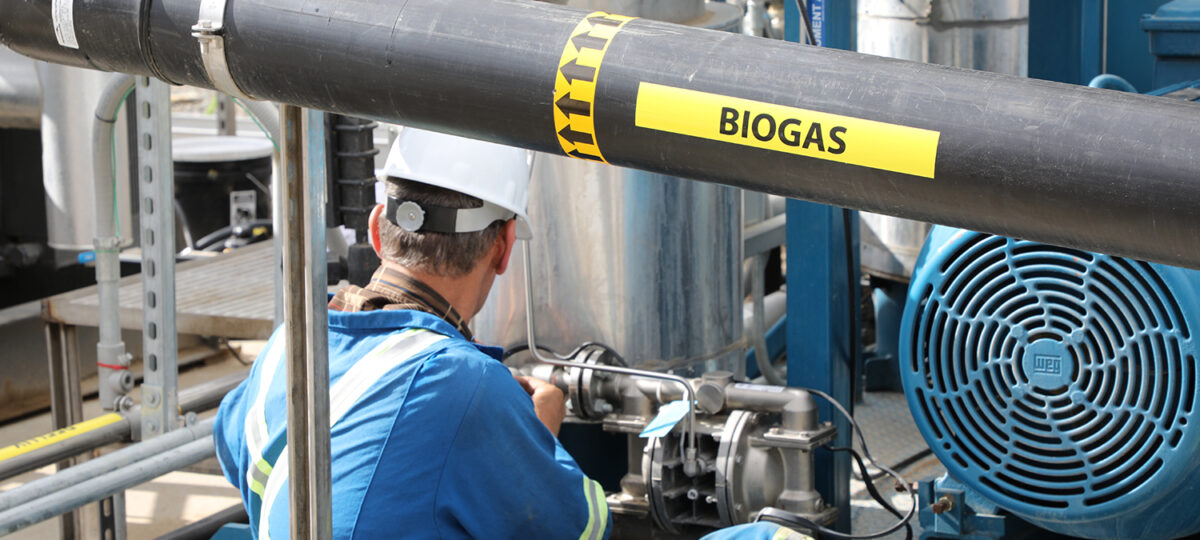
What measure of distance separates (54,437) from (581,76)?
2.18 metres

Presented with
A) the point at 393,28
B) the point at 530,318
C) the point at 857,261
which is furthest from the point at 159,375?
the point at 393,28

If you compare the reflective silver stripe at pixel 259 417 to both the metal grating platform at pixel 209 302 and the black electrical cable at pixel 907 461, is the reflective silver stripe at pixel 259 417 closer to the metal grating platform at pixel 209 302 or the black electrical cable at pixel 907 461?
the metal grating platform at pixel 209 302

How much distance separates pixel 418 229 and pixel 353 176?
0.96 metres

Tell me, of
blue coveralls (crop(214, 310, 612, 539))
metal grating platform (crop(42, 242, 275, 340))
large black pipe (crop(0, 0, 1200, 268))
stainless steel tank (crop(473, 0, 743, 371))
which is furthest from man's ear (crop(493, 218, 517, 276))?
metal grating platform (crop(42, 242, 275, 340))

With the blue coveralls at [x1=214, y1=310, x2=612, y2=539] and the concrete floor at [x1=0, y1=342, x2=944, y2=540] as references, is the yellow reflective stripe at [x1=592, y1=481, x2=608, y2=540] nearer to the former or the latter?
the blue coveralls at [x1=214, y1=310, x2=612, y2=539]

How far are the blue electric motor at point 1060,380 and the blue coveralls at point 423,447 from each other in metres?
0.76

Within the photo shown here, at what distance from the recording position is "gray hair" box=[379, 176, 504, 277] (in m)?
1.92

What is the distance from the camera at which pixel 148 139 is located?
275 cm

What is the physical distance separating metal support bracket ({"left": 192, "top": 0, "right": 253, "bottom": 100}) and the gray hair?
85cm

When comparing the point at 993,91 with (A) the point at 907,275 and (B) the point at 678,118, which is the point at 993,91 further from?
(A) the point at 907,275

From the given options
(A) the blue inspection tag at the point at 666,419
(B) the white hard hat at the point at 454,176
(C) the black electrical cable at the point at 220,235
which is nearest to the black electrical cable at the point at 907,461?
(A) the blue inspection tag at the point at 666,419

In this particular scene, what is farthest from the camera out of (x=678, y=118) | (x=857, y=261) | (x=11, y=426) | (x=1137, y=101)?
(x=11, y=426)

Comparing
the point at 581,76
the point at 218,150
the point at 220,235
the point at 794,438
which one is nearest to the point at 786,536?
the point at 794,438

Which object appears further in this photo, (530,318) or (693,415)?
(530,318)
